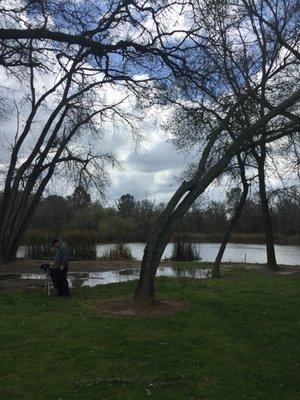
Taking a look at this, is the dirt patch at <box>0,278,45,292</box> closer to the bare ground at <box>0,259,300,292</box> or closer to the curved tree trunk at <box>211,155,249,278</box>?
the bare ground at <box>0,259,300,292</box>

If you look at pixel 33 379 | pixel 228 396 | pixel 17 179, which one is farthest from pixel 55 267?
pixel 17 179

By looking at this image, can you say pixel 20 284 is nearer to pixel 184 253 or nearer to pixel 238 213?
pixel 238 213

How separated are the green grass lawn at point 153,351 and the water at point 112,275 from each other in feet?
20.5

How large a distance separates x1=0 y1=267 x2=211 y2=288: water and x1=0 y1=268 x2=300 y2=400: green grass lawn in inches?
246

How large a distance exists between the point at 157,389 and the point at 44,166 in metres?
20.0

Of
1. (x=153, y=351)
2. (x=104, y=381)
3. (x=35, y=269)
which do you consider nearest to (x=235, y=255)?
(x=35, y=269)

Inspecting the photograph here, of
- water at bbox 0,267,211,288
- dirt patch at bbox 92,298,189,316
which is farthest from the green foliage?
dirt patch at bbox 92,298,189,316

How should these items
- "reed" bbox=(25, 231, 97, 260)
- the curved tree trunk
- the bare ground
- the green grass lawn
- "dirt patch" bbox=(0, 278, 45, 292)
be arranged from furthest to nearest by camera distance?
"reed" bbox=(25, 231, 97, 260) → the curved tree trunk → the bare ground → "dirt patch" bbox=(0, 278, 45, 292) → the green grass lawn

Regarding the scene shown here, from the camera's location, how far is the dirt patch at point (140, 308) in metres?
10.6

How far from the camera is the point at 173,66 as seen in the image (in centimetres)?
912

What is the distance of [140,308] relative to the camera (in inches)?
425

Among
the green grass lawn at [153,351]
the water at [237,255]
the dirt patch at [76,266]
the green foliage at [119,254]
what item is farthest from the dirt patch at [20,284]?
the water at [237,255]

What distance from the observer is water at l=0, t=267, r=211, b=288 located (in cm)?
1877

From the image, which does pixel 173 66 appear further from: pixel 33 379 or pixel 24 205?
pixel 24 205
